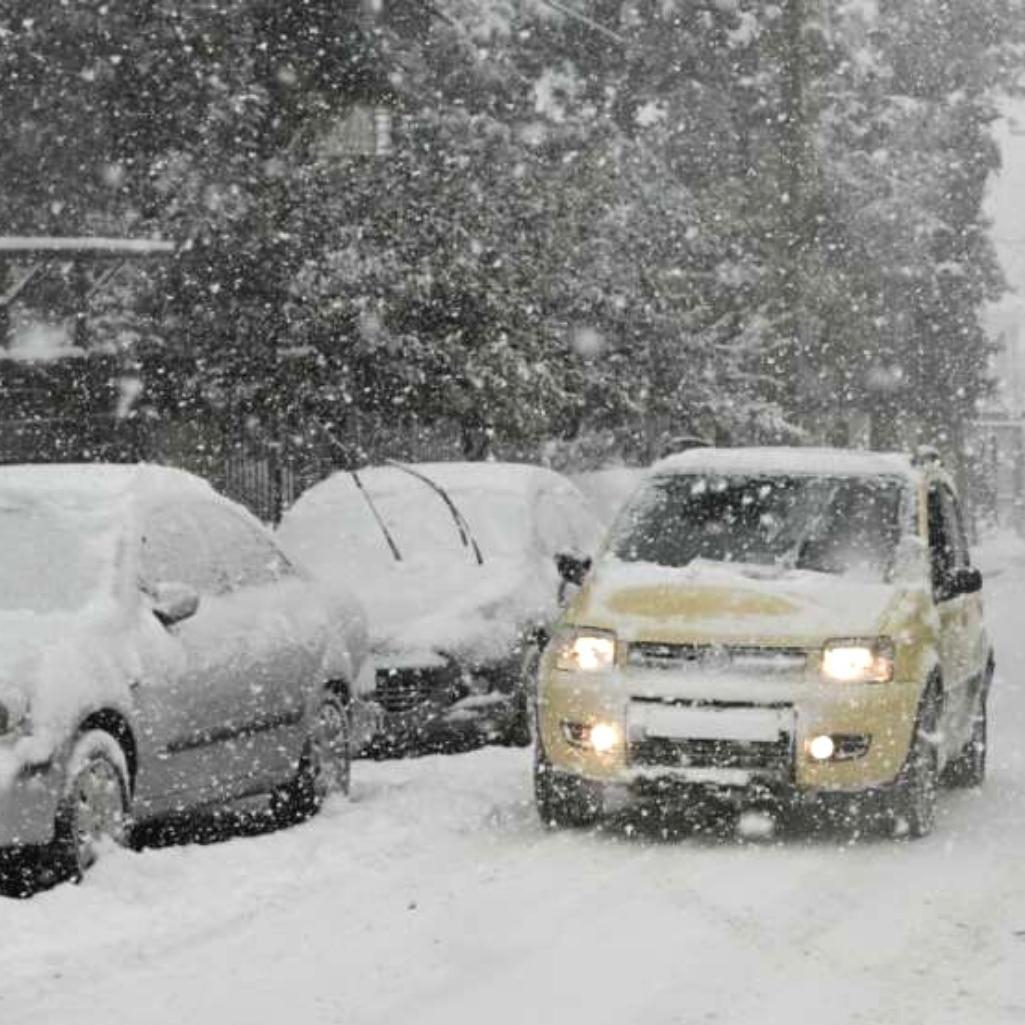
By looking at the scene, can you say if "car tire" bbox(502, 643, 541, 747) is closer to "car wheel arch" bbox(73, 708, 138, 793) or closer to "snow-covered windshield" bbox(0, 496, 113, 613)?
"snow-covered windshield" bbox(0, 496, 113, 613)

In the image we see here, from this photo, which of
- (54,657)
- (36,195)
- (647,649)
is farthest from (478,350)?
(54,657)

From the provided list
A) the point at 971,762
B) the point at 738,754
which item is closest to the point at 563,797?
the point at 738,754

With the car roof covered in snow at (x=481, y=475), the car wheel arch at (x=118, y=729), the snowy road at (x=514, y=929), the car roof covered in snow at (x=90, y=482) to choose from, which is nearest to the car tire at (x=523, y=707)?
the car roof covered in snow at (x=481, y=475)

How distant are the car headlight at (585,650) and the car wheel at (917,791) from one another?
4.39 feet

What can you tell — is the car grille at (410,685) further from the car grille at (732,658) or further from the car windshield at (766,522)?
the car grille at (732,658)

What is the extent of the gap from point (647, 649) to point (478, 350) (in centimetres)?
1168

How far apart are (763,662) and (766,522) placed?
1.44m

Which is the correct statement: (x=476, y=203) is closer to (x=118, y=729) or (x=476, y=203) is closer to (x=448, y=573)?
(x=448, y=573)

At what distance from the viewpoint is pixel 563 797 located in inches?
414

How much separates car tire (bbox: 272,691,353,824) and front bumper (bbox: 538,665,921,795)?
4.63 feet

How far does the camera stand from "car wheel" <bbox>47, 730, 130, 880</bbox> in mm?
8617

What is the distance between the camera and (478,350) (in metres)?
21.8

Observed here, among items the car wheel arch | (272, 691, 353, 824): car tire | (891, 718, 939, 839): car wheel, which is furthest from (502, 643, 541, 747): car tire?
the car wheel arch

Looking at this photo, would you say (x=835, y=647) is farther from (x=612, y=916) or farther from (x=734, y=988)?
(x=734, y=988)
